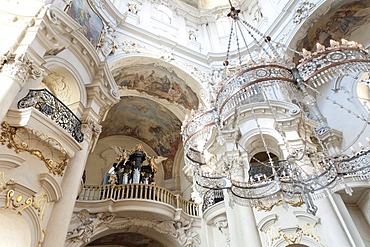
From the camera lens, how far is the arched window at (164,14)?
42.8 ft

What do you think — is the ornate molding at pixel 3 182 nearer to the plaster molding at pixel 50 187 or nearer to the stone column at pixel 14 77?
the plaster molding at pixel 50 187

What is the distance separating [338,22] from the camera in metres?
10.1

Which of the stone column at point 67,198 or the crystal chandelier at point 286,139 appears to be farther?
the stone column at point 67,198

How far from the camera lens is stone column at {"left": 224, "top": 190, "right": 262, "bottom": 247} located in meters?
6.37

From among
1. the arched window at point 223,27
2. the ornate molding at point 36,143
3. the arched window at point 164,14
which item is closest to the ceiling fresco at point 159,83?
the arched window at point 164,14

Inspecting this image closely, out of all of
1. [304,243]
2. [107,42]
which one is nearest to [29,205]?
[304,243]

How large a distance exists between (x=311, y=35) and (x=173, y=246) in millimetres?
8729

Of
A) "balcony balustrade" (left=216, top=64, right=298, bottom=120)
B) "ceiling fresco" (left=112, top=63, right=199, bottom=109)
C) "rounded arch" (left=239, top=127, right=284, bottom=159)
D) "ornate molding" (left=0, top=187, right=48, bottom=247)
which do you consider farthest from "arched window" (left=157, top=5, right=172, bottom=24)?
"ornate molding" (left=0, top=187, right=48, bottom=247)

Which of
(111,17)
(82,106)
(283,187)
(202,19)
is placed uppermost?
(202,19)

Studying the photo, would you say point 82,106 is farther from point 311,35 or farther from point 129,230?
point 311,35

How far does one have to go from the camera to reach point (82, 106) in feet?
22.6

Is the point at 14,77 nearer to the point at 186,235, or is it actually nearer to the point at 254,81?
the point at 254,81

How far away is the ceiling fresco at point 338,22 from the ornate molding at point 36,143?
890 centimetres

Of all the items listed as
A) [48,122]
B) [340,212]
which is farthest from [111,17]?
[340,212]
